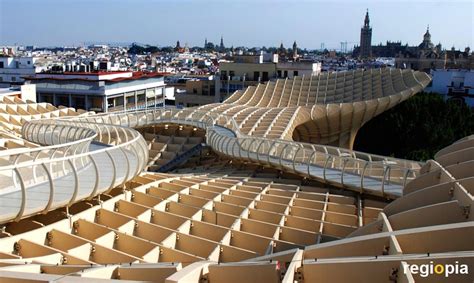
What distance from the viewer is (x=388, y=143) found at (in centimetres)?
5312

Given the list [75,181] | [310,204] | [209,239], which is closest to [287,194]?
[310,204]

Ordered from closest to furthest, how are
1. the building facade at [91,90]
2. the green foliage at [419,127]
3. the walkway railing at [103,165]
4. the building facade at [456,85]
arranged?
1. the walkway railing at [103,165]
2. the green foliage at [419,127]
3. the building facade at [91,90]
4. the building facade at [456,85]

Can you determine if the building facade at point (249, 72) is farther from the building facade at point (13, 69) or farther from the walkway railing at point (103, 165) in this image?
the walkway railing at point (103, 165)

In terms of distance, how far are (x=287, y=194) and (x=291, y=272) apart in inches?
383

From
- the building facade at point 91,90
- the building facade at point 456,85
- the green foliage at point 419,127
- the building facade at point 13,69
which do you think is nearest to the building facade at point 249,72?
the building facade at point 91,90

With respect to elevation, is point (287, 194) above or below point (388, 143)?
above

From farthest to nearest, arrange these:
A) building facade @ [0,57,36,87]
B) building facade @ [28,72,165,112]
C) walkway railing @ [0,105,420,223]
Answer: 1. building facade @ [0,57,36,87]
2. building facade @ [28,72,165,112]
3. walkway railing @ [0,105,420,223]

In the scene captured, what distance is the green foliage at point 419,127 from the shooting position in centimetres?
4828

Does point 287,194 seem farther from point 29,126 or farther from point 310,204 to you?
point 29,126

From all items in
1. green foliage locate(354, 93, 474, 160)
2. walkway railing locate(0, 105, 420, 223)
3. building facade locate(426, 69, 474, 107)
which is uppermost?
building facade locate(426, 69, 474, 107)

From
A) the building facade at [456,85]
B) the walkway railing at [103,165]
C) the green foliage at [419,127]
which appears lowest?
the green foliage at [419,127]

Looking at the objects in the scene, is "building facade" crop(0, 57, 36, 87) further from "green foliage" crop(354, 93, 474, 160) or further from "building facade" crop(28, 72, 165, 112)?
"green foliage" crop(354, 93, 474, 160)

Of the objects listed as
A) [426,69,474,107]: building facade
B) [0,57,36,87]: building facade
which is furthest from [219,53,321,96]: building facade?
[0,57,36,87]: building facade

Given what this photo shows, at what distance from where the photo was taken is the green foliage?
4828cm
